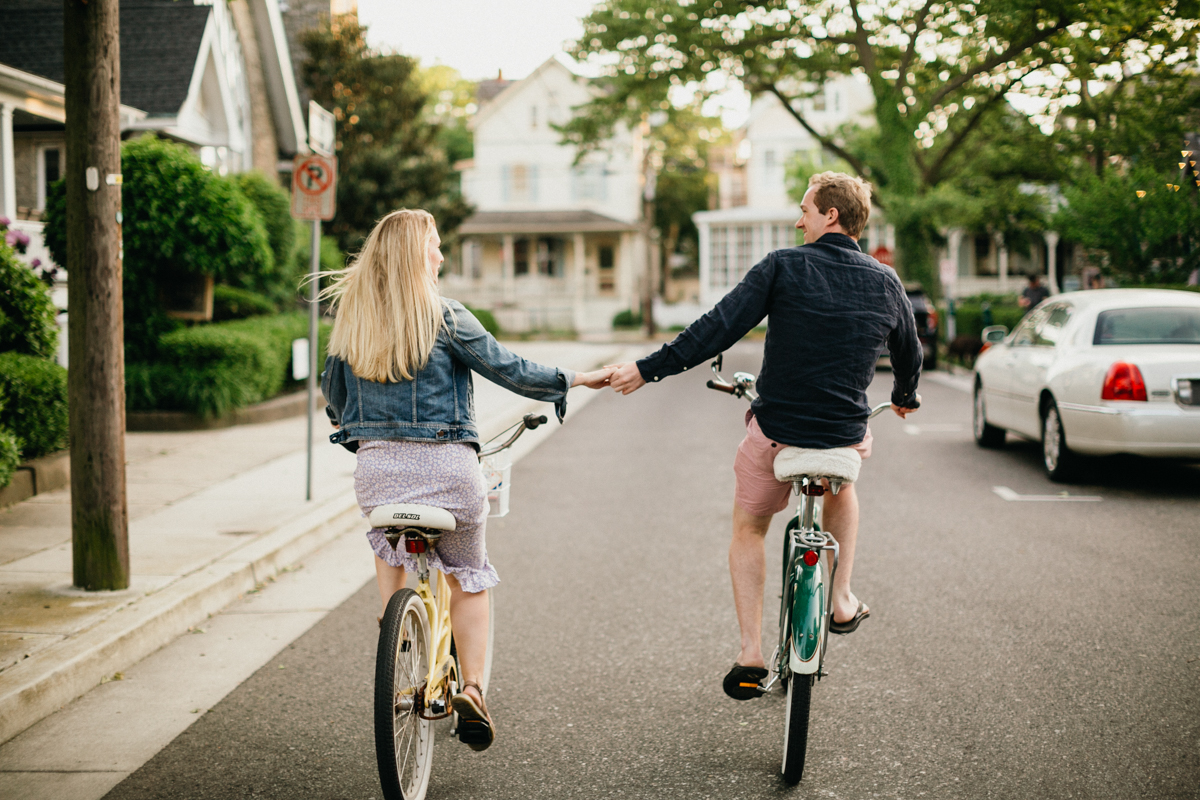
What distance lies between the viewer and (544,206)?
1779 inches

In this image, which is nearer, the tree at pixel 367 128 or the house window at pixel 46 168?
the house window at pixel 46 168

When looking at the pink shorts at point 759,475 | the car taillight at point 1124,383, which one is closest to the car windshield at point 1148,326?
the car taillight at point 1124,383

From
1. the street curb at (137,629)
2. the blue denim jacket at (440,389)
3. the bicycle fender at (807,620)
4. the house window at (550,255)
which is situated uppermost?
the house window at (550,255)

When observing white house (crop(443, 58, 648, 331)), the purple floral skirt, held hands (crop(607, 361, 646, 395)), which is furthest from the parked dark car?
white house (crop(443, 58, 648, 331))

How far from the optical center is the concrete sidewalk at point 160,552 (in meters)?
4.59

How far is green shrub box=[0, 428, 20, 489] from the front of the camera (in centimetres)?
715

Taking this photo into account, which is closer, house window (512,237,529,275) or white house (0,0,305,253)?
white house (0,0,305,253)

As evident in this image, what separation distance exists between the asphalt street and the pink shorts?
0.89m

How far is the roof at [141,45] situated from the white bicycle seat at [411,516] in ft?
56.6

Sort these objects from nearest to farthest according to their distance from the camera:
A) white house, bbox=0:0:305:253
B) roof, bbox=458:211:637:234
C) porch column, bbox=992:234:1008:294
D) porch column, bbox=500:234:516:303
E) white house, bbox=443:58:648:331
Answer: white house, bbox=0:0:305:253
porch column, bbox=992:234:1008:294
roof, bbox=458:211:637:234
porch column, bbox=500:234:516:303
white house, bbox=443:58:648:331

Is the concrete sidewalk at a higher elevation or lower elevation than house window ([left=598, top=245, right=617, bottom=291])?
lower

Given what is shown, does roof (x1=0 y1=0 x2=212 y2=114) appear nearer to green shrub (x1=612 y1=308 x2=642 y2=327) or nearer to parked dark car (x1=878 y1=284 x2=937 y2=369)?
parked dark car (x1=878 y1=284 x2=937 y2=369)

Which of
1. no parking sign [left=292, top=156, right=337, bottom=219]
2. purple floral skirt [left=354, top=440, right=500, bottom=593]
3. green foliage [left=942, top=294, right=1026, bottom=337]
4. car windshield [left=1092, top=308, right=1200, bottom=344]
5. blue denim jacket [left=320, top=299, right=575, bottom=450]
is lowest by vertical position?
purple floral skirt [left=354, top=440, right=500, bottom=593]

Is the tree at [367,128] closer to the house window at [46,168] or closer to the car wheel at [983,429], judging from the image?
the house window at [46,168]
